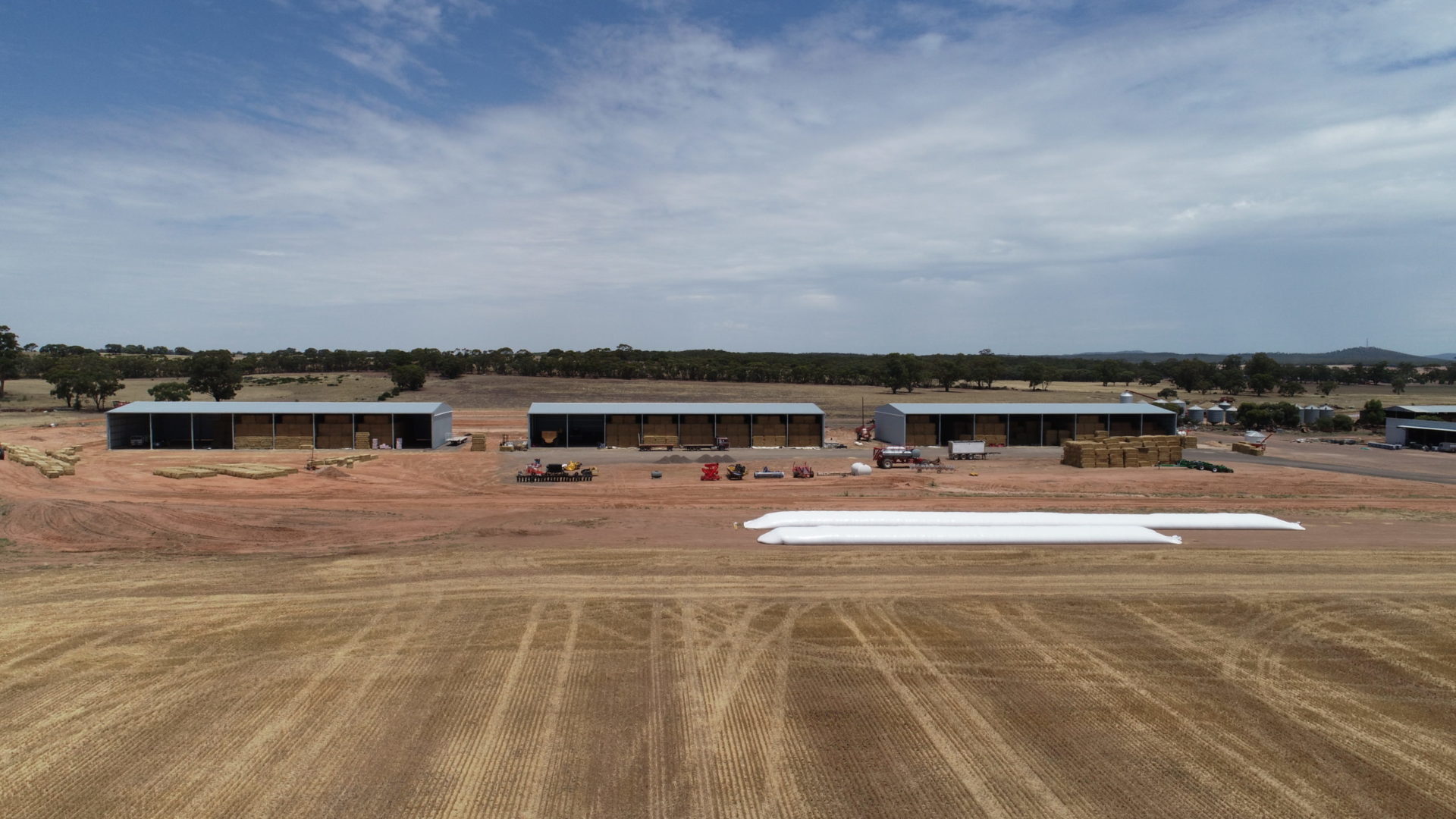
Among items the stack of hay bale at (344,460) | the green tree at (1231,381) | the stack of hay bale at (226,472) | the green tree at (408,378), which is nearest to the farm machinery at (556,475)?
the stack of hay bale at (344,460)

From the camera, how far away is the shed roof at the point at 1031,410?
5134cm

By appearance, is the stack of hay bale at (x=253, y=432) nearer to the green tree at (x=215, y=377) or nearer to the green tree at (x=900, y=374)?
the green tree at (x=215, y=377)

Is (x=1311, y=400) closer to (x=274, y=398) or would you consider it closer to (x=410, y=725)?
(x=410, y=725)

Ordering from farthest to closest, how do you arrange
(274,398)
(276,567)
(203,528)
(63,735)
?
(274,398) → (203,528) → (276,567) → (63,735)

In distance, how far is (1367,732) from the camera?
1195cm

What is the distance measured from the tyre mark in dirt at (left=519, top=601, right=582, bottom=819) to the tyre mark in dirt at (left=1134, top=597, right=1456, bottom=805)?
11.8 meters

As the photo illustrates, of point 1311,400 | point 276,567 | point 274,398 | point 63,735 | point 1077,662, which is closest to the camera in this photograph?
point 63,735

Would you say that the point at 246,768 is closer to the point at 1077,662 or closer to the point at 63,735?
the point at 63,735

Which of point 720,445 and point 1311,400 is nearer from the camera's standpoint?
point 720,445

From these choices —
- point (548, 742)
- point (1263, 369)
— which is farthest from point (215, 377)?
point (1263, 369)

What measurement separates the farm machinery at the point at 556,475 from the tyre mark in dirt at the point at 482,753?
2240cm

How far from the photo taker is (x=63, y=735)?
1145cm

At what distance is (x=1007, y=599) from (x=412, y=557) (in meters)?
16.1

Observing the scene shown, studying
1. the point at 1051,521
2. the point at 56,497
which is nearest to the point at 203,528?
the point at 56,497
